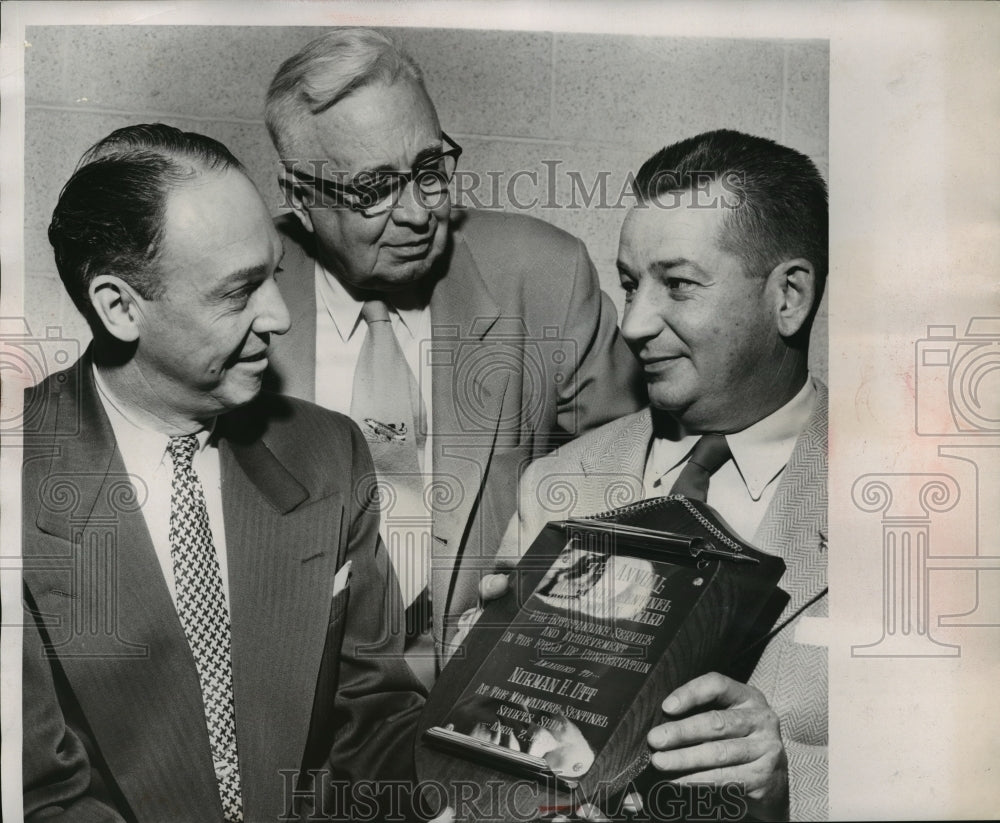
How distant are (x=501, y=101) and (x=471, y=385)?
65cm

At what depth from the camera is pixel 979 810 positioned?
247 cm

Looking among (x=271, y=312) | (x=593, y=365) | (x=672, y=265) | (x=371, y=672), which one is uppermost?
(x=672, y=265)

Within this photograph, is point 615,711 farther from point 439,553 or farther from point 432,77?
point 432,77

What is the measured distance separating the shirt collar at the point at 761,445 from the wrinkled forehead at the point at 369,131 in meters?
0.87

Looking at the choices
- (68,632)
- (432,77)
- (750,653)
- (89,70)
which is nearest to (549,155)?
(432,77)

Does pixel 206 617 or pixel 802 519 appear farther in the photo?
pixel 802 519

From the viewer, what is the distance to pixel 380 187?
90.7 inches

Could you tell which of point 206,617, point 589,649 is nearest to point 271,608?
point 206,617

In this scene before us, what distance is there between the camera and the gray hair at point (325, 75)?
230 centimetres

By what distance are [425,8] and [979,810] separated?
226 centimetres

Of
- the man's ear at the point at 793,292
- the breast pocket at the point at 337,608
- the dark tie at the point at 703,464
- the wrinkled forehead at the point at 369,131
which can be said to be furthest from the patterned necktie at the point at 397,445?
the man's ear at the point at 793,292

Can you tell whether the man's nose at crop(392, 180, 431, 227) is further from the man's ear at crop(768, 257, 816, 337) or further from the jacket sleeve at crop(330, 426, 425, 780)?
the man's ear at crop(768, 257, 816, 337)

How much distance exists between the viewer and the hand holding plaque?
7.42 feet

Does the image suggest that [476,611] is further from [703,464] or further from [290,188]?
[290,188]
